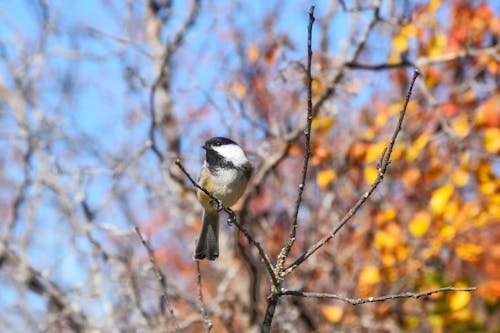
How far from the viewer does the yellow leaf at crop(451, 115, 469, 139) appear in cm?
466

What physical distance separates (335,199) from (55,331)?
2633 mm

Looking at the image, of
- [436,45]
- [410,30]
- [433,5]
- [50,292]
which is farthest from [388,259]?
[50,292]

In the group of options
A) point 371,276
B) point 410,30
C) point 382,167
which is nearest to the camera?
point 382,167

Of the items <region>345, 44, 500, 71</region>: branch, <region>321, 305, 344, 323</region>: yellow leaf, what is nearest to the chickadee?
<region>345, 44, 500, 71</region>: branch

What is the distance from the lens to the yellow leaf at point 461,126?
466cm

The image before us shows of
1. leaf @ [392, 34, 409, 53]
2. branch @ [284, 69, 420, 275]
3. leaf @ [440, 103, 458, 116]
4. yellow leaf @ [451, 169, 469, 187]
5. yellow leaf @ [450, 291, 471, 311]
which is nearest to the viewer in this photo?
branch @ [284, 69, 420, 275]

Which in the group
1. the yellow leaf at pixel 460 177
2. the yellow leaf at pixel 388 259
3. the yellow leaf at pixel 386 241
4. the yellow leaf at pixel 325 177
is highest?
the yellow leaf at pixel 325 177

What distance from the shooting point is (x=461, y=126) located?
15.7 feet

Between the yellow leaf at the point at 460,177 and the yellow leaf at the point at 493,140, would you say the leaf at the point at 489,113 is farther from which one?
the yellow leaf at the point at 460,177

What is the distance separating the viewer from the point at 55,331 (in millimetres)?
5230

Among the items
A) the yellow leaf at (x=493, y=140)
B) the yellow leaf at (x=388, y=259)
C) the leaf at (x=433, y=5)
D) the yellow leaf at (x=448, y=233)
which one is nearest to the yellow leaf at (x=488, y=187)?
the yellow leaf at (x=493, y=140)

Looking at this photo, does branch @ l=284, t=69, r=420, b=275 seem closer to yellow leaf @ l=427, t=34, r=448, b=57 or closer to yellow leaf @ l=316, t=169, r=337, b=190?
yellow leaf @ l=316, t=169, r=337, b=190

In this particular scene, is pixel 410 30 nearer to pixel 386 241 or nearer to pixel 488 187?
pixel 488 187

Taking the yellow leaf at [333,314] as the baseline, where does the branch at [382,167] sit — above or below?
below
